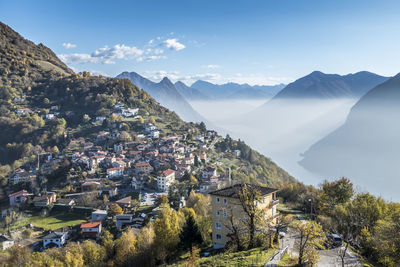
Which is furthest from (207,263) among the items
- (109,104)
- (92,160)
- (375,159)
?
(375,159)

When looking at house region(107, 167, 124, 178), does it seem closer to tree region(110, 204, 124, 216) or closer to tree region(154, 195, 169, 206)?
tree region(110, 204, 124, 216)

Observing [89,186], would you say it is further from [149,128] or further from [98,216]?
[149,128]

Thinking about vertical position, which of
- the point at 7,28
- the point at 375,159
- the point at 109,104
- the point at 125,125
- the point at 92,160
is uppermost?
the point at 7,28

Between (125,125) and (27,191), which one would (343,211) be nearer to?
(27,191)

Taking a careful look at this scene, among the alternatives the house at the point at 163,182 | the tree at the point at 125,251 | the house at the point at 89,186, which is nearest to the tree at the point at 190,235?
the tree at the point at 125,251

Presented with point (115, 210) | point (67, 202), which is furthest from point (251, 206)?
point (67, 202)

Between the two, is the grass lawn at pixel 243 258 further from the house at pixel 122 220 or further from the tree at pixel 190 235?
the house at pixel 122 220

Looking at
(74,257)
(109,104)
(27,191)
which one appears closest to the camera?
(74,257)
